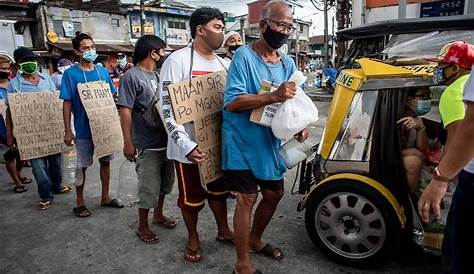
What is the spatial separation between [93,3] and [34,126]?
24.7 metres

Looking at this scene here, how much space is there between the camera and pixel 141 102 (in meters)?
3.25

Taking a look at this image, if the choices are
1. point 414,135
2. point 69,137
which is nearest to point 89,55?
point 69,137

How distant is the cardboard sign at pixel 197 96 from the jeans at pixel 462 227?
1.65 metres

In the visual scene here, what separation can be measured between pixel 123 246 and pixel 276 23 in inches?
89.2

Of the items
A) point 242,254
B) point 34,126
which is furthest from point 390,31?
point 34,126

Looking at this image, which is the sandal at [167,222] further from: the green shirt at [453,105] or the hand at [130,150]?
the green shirt at [453,105]

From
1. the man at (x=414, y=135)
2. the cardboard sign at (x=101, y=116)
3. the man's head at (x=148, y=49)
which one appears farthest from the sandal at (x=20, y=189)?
the man at (x=414, y=135)

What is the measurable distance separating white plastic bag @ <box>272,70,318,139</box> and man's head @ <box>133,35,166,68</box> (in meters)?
1.46

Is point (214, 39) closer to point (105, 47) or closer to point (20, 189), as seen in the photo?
point (20, 189)

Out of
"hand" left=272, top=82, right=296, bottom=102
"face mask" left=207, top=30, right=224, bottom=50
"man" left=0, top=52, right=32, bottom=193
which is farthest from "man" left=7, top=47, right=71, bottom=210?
"hand" left=272, top=82, right=296, bottom=102

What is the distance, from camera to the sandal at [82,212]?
152 inches

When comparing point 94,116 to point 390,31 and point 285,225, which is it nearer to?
point 285,225

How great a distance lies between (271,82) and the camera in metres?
2.42

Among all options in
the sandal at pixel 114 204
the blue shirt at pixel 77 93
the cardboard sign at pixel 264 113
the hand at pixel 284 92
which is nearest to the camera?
the hand at pixel 284 92
